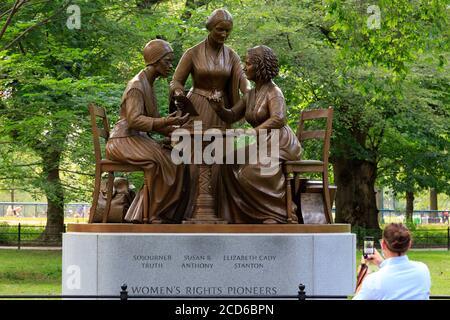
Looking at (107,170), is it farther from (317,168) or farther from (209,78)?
(317,168)

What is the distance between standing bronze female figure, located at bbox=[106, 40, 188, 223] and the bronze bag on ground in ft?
0.50

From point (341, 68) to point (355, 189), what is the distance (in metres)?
9.16

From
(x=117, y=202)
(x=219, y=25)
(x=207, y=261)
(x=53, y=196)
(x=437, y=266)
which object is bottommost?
(x=437, y=266)

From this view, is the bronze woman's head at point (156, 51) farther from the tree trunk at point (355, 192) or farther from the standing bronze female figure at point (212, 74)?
the tree trunk at point (355, 192)

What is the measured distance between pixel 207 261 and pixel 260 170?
1.40 meters

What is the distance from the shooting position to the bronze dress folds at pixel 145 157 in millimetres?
13414

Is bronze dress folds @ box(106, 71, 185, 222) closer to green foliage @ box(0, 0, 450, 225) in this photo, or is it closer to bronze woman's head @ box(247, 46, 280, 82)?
bronze woman's head @ box(247, 46, 280, 82)

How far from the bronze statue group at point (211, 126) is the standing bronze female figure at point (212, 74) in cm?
1

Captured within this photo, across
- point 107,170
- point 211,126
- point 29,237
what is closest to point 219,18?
point 211,126

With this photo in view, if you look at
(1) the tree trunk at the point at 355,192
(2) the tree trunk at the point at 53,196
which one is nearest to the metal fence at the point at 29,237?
(2) the tree trunk at the point at 53,196

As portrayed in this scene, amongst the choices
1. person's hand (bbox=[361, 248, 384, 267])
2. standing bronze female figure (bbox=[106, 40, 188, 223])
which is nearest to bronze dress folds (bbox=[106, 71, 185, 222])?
standing bronze female figure (bbox=[106, 40, 188, 223])

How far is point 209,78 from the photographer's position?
1418 cm

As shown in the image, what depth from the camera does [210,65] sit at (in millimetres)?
14117

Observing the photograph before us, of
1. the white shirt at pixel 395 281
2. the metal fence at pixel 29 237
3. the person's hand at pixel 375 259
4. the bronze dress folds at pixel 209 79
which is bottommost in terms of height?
the metal fence at pixel 29 237
